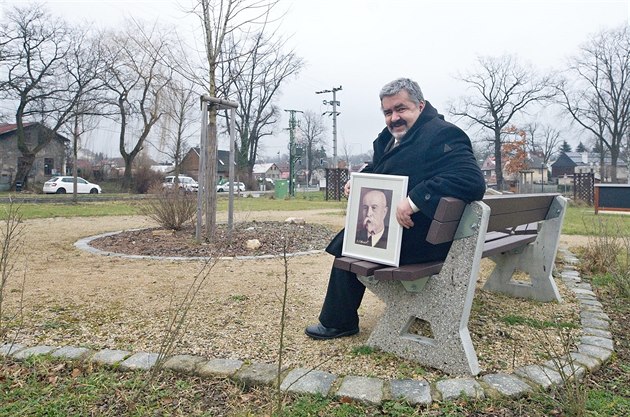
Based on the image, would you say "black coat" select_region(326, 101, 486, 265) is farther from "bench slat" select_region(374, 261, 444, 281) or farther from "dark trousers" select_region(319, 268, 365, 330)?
"dark trousers" select_region(319, 268, 365, 330)

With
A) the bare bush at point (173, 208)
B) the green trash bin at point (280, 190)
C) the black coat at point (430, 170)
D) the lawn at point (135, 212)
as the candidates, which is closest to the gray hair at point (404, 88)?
the black coat at point (430, 170)

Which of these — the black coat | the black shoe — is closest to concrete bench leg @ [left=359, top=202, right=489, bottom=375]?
the black coat

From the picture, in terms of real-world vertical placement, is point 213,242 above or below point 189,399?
above

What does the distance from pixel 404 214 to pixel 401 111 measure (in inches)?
24.7

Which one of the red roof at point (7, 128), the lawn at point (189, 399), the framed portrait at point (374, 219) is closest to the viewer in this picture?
the lawn at point (189, 399)

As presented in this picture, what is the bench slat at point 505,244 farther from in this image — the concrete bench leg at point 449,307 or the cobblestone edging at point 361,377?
the cobblestone edging at point 361,377

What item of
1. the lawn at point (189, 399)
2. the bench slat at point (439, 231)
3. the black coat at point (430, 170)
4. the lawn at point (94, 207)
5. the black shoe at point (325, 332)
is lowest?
the lawn at point (189, 399)

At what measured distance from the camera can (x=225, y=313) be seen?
3.42 m

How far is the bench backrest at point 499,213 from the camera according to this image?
2.25 m

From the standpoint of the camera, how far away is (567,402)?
6.28ft

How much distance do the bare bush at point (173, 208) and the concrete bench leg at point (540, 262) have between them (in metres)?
5.11

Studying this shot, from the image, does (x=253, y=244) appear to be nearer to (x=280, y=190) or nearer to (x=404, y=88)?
(x=404, y=88)

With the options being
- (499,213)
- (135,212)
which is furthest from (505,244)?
(135,212)

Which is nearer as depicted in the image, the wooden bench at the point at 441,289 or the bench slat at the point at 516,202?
the wooden bench at the point at 441,289
